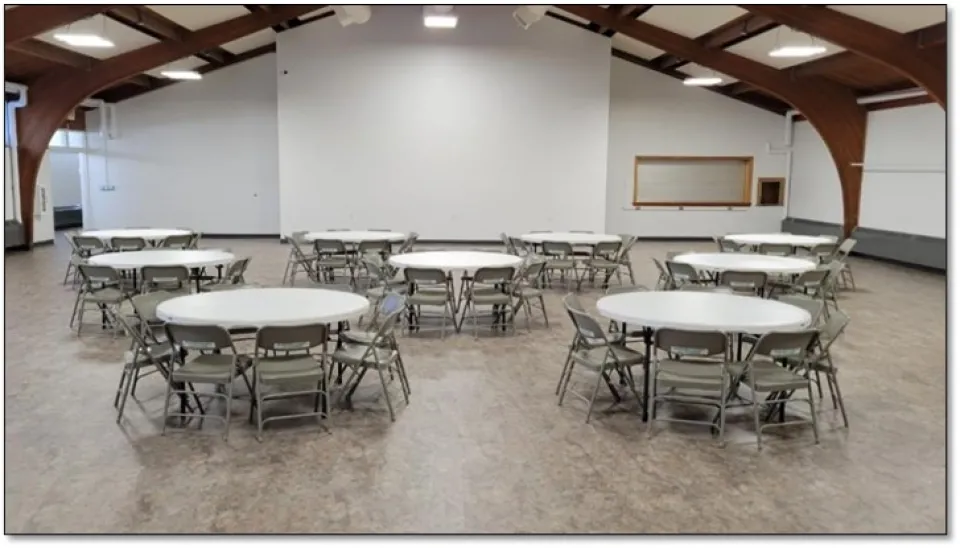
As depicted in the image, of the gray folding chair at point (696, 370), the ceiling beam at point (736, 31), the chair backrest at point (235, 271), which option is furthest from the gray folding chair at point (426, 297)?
the ceiling beam at point (736, 31)

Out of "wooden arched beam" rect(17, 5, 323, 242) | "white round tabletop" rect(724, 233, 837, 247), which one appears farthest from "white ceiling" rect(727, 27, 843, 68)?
"wooden arched beam" rect(17, 5, 323, 242)

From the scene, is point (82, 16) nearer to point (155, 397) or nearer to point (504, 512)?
point (155, 397)

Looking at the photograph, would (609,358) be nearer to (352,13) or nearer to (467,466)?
(467,466)

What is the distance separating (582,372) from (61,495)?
3.43 metres

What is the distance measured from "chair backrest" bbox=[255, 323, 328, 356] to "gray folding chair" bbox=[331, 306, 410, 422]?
1.47 feet

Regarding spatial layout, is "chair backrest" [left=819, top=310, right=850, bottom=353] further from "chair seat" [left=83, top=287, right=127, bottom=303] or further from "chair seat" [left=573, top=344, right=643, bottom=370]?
"chair seat" [left=83, top=287, right=127, bottom=303]

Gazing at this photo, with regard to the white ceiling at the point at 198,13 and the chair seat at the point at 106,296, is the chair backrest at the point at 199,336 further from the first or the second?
the white ceiling at the point at 198,13

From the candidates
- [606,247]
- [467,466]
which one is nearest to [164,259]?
[467,466]

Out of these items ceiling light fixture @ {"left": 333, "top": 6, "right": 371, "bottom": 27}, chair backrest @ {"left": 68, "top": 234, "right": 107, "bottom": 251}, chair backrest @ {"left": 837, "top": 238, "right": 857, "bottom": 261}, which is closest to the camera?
chair backrest @ {"left": 68, "top": 234, "right": 107, "bottom": 251}

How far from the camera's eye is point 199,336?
3969mm

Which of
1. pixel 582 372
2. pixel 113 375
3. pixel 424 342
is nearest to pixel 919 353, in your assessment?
pixel 582 372

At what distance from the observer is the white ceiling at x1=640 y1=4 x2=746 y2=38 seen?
10047 millimetres

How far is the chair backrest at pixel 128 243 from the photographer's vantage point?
889 centimetres

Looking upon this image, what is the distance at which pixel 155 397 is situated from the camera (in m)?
4.83
